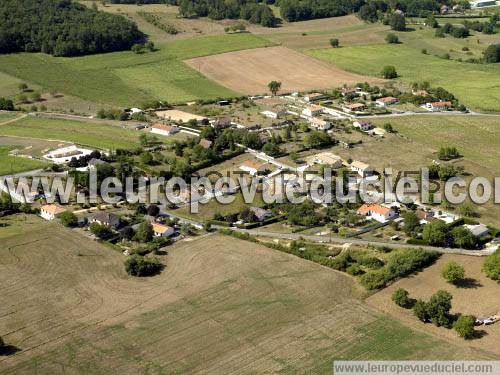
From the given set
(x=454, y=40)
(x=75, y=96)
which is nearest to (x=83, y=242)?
(x=75, y=96)

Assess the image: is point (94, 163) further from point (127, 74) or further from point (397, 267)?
point (127, 74)

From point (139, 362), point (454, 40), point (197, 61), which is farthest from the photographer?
point (454, 40)

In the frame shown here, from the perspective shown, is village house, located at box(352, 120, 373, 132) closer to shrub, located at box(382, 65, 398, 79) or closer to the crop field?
shrub, located at box(382, 65, 398, 79)

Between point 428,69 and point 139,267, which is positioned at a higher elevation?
point 428,69

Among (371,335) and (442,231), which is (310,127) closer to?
(442,231)

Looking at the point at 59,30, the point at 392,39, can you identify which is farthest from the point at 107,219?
the point at 392,39
